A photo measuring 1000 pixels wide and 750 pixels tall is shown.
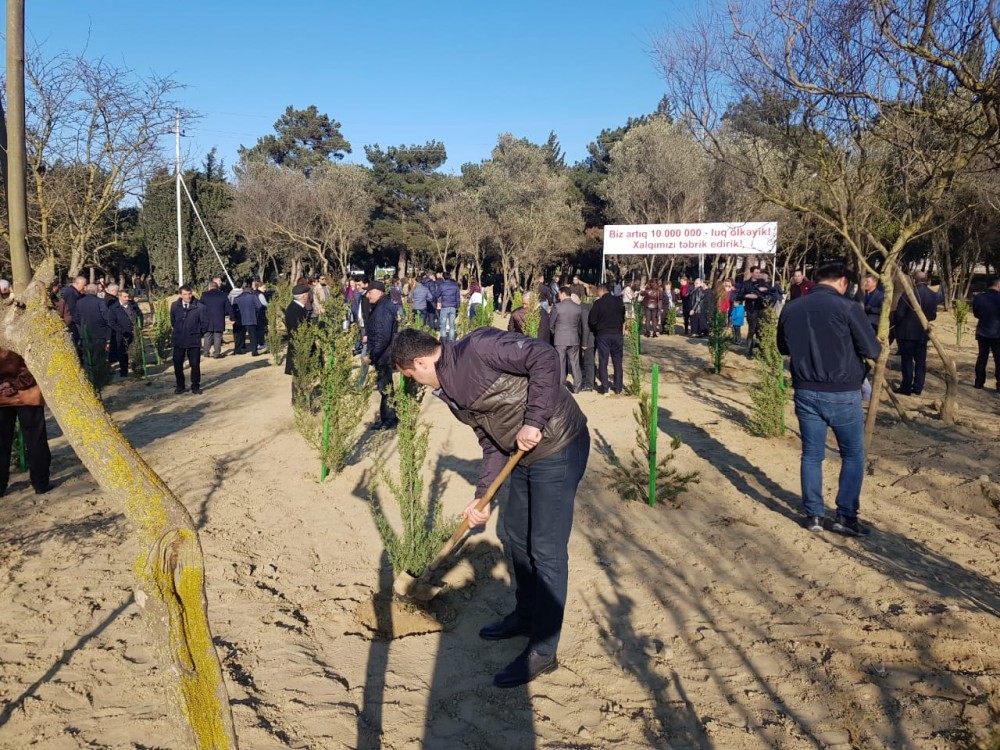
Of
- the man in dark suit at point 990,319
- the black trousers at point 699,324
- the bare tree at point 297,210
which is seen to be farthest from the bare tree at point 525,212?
the man in dark suit at point 990,319

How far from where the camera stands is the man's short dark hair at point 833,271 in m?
5.26

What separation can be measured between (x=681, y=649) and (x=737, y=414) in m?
6.06

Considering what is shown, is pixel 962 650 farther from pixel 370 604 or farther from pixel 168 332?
pixel 168 332

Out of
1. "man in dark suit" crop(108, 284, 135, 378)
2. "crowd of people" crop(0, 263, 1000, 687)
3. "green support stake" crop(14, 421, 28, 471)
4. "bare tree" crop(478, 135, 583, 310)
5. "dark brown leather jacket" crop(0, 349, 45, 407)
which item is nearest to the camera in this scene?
"crowd of people" crop(0, 263, 1000, 687)

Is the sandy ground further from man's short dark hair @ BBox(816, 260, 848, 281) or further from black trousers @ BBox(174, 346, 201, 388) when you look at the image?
black trousers @ BBox(174, 346, 201, 388)

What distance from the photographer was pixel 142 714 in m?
3.07

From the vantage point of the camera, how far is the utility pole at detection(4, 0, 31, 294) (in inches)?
74.8

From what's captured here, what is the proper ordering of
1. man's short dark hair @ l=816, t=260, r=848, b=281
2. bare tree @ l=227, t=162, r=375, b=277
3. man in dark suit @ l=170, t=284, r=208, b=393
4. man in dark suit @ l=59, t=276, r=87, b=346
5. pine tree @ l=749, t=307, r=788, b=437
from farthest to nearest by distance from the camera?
bare tree @ l=227, t=162, r=375, b=277, man in dark suit @ l=59, t=276, r=87, b=346, man in dark suit @ l=170, t=284, r=208, b=393, pine tree @ l=749, t=307, r=788, b=437, man's short dark hair @ l=816, t=260, r=848, b=281

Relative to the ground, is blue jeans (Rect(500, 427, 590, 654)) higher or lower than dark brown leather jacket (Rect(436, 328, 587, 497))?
lower

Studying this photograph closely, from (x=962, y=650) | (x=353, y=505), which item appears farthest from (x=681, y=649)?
(x=353, y=505)

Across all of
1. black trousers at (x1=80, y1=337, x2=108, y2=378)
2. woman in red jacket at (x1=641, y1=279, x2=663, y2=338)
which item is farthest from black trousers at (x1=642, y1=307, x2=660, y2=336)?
black trousers at (x1=80, y1=337, x2=108, y2=378)

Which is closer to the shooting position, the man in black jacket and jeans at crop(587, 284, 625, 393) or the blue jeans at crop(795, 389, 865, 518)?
the blue jeans at crop(795, 389, 865, 518)

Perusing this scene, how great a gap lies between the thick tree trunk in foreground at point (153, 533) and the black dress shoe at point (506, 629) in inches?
87.6

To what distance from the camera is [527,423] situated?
323 centimetres
